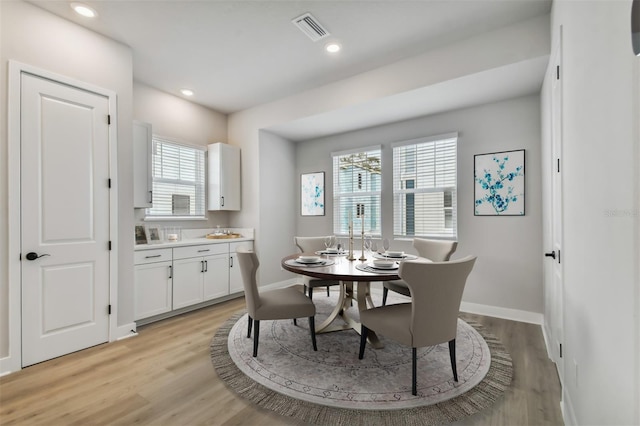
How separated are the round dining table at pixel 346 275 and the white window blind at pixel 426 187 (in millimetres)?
1415

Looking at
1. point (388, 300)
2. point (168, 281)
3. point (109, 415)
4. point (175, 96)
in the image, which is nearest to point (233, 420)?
point (109, 415)

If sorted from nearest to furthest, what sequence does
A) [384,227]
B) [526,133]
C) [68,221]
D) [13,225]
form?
[13,225], [68,221], [526,133], [384,227]

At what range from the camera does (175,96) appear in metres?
4.30

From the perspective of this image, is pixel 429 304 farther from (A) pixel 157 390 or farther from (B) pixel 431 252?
(A) pixel 157 390

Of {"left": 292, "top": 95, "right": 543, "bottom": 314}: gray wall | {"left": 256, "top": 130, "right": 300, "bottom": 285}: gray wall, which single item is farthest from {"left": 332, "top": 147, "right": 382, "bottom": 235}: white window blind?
{"left": 256, "top": 130, "right": 300, "bottom": 285}: gray wall

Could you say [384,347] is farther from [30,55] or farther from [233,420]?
[30,55]

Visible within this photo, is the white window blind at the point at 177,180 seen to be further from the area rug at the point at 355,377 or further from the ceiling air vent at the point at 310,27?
the ceiling air vent at the point at 310,27

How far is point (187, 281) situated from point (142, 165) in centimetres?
153

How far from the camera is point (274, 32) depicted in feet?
9.28

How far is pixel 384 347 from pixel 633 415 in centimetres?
196

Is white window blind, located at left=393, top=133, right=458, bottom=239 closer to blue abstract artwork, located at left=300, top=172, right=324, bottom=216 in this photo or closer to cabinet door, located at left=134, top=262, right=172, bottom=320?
blue abstract artwork, located at left=300, top=172, right=324, bottom=216

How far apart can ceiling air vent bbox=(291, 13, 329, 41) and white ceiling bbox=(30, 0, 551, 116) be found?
54 millimetres

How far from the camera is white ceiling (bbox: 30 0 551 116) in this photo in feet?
8.15

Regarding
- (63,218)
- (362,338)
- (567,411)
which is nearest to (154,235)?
(63,218)
